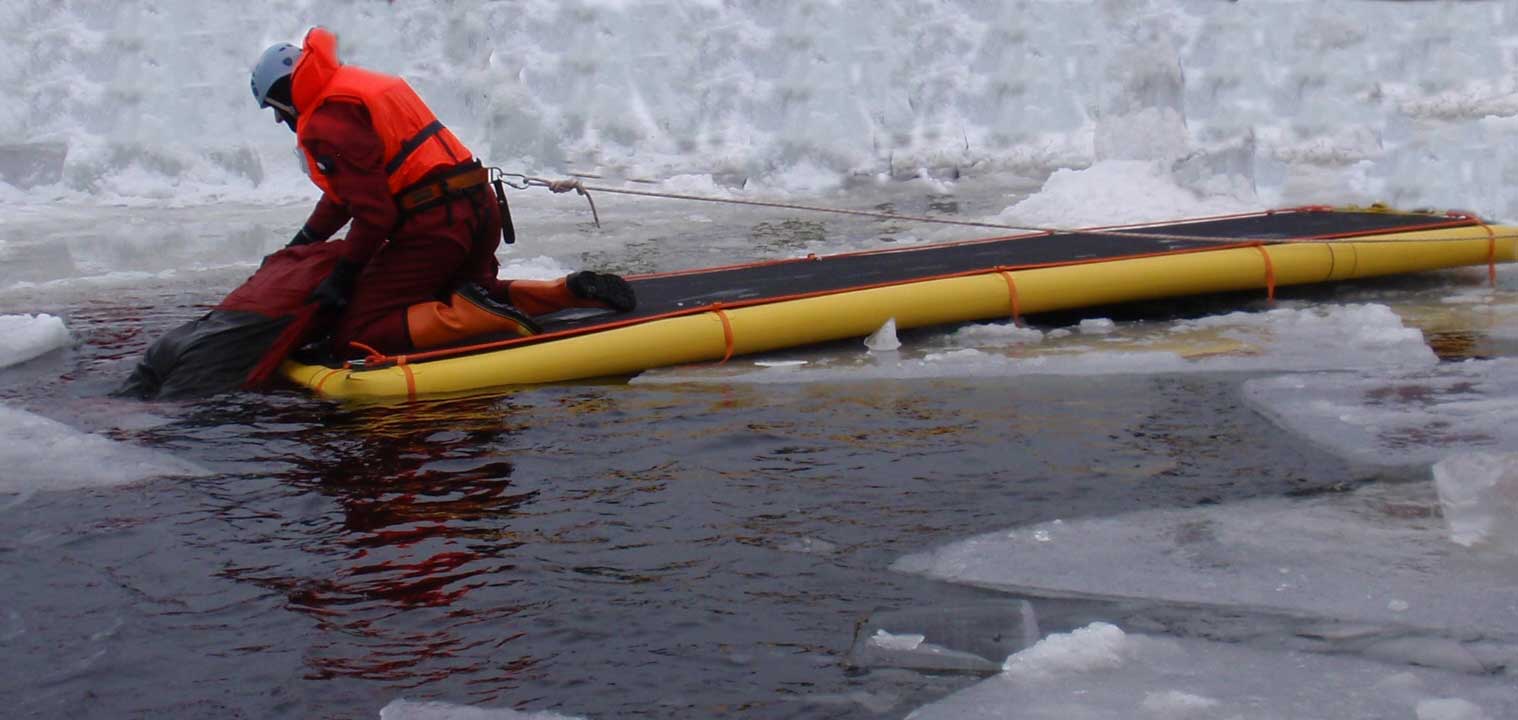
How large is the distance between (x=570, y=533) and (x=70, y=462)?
176 centimetres

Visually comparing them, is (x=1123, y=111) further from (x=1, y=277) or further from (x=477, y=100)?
(x=1, y=277)

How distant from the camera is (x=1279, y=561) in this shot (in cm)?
341

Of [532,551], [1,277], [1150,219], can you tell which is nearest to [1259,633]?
[532,551]

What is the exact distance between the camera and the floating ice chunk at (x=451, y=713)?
2.93 m

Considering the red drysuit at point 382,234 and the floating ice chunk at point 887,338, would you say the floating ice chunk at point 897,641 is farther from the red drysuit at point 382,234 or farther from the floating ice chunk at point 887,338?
the red drysuit at point 382,234

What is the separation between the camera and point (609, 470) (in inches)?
176

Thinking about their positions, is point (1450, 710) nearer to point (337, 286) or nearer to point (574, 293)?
point (574, 293)

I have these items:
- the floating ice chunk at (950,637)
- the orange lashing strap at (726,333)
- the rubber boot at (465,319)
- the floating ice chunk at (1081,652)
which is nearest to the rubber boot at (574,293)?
the rubber boot at (465,319)

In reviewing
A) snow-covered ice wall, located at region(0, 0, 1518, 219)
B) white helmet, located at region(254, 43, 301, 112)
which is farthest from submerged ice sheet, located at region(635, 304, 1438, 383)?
snow-covered ice wall, located at region(0, 0, 1518, 219)

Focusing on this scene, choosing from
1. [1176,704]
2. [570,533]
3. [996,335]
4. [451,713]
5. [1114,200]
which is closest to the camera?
[1176,704]

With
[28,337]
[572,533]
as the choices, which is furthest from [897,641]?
[28,337]

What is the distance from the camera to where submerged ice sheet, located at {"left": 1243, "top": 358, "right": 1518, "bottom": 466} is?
412 centimetres

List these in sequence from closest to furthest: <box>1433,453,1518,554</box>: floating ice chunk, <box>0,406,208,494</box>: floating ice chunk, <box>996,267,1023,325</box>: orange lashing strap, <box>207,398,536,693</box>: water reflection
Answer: <box>207,398,536,693</box>: water reflection
<box>1433,453,1518,554</box>: floating ice chunk
<box>0,406,208,494</box>: floating ice chunk
<box>996,267,1023,325</box>: orange lashing strap

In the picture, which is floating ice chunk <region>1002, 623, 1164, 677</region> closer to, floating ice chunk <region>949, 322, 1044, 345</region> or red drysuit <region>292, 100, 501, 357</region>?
floating ice chunk <region>949, 322, 1044, 345</region>
